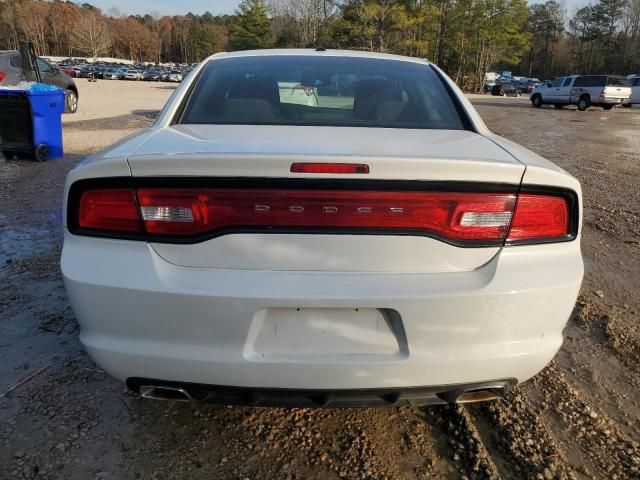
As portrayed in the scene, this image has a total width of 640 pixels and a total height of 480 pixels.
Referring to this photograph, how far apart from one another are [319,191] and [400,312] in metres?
0.49

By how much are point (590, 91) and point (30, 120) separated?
28.1 m

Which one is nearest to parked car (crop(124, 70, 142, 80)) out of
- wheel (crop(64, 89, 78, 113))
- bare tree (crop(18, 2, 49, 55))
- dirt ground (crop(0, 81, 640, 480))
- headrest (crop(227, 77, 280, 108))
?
bare tree (crop(18, 2, 49, 55))

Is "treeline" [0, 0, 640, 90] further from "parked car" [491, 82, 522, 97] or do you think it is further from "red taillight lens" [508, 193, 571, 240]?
"red taillight lens" [508, 193, 571, 240]

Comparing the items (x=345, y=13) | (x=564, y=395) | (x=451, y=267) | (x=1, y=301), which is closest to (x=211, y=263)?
(x=451, y=267)

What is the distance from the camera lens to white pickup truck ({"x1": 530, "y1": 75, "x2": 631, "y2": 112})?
2731 cm

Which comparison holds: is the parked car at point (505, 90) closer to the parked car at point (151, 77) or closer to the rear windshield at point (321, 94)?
the parked car at point (151, 77)

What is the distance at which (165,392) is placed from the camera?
1900 mm

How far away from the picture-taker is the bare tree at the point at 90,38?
9994cm

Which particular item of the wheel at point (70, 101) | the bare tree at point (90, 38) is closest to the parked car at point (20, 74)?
the wheel at point (70, 101)

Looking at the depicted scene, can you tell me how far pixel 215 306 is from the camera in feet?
5.61

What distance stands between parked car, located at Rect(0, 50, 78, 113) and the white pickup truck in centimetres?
2523

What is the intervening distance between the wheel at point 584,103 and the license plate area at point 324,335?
3083 cm

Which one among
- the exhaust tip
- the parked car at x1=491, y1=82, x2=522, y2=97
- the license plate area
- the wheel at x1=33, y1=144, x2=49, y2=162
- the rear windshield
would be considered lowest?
the exhaust tip

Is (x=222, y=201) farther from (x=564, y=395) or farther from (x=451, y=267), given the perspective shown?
(x=564, y=395)
